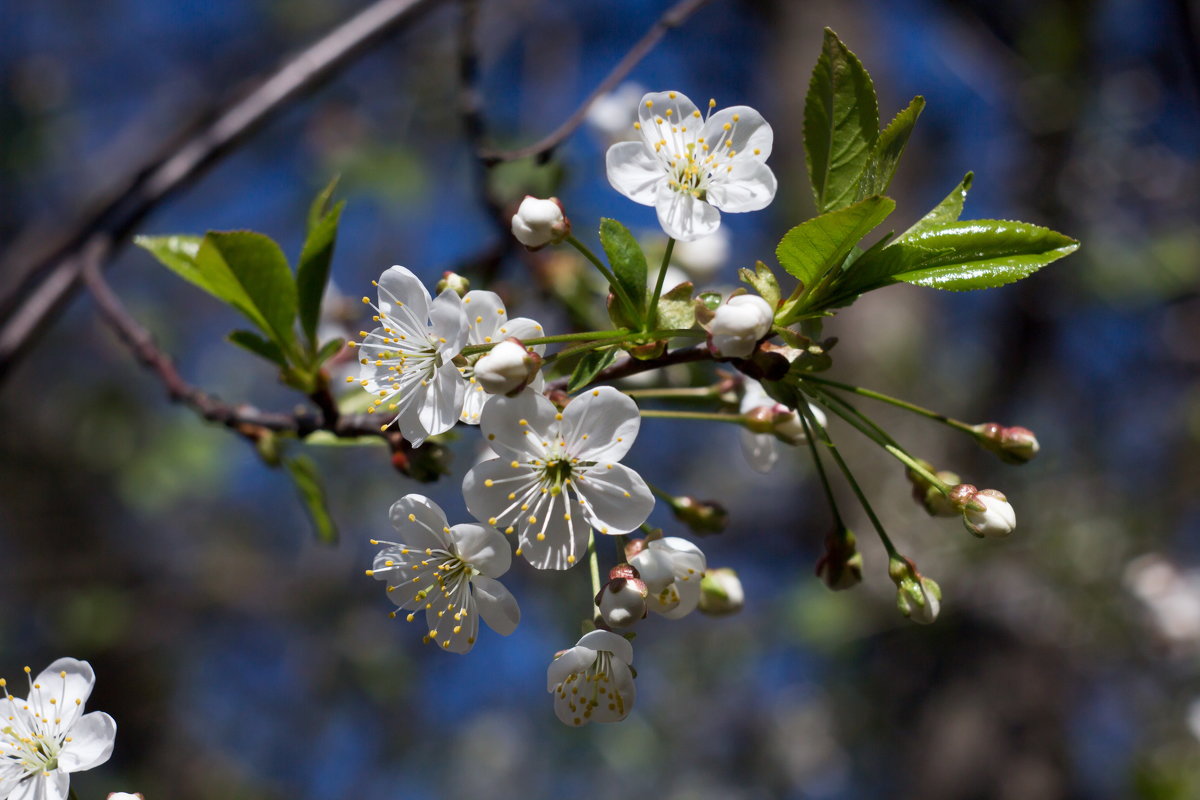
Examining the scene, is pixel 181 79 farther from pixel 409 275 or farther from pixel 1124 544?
pixel 1124 544

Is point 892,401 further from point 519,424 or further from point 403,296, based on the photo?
point 403,296

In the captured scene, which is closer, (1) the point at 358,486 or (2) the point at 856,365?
(2) the point at 856,365

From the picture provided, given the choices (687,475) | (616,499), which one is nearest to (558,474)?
(616,499)

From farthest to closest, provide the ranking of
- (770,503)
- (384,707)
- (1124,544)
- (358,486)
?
(384,707) < (358,486) < (770,503) < (1124,544)

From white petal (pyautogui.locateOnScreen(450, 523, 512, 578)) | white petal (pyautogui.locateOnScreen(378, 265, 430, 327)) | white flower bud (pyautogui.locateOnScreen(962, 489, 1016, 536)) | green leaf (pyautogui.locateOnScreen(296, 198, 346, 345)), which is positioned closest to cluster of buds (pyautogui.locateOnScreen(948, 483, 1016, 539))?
white flower bud (pyautogui.locateOnScreen(962, 489, 1016, 536))

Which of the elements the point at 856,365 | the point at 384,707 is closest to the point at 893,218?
the point at 856,365

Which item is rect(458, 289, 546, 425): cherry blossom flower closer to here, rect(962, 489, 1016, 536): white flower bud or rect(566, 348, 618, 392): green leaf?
rect(566, 348, 618, 392): green leaf
